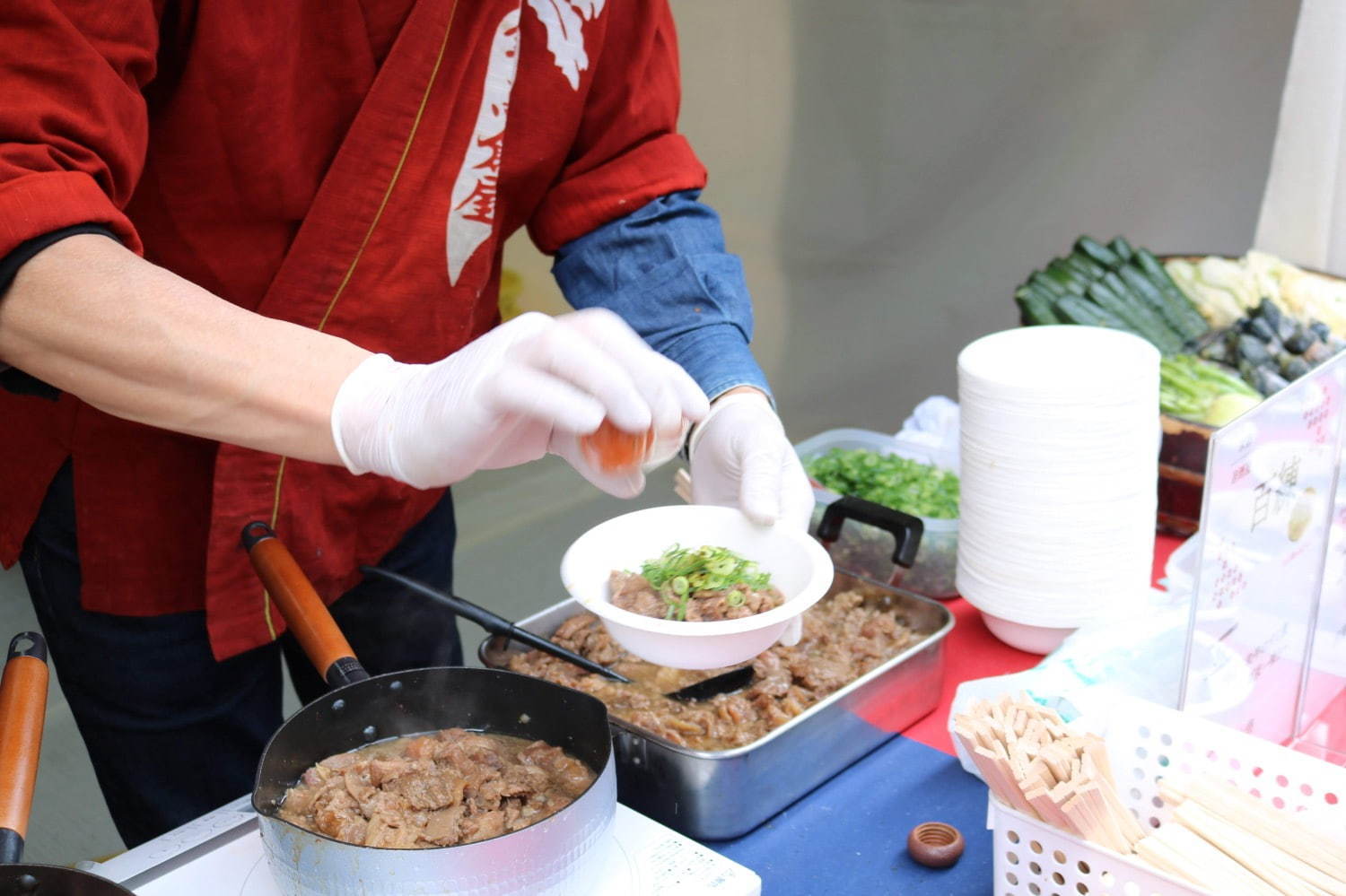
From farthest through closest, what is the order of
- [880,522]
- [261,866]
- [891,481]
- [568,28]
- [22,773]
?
[891,481]
[880,522]
[568,28]
[261,866]
[22,773]

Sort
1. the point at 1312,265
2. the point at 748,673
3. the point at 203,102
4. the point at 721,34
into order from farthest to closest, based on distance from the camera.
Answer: the point at 1312,265
the point at 721,34
the point at 748,673
the point at 203,102

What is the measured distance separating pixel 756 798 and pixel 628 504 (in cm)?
209

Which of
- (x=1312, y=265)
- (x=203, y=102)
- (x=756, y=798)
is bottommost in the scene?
(x=756, y=798)

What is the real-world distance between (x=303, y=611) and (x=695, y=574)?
48 centimetres

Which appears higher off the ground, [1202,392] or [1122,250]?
[1122,250]

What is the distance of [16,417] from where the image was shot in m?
1.62

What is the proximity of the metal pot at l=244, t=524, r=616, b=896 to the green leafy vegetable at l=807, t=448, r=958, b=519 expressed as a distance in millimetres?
1026

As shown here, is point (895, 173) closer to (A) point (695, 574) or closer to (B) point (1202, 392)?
(B) point (1202, 392)

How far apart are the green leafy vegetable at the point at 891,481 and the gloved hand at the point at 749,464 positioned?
1.56ft

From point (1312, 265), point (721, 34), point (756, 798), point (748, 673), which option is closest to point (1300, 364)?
point (1312, 265)

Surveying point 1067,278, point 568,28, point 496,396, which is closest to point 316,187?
point 568,28

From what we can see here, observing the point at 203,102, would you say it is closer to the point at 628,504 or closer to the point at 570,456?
the point at 570,456

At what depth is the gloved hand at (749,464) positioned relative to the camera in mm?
1545

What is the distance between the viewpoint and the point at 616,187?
1830mm
